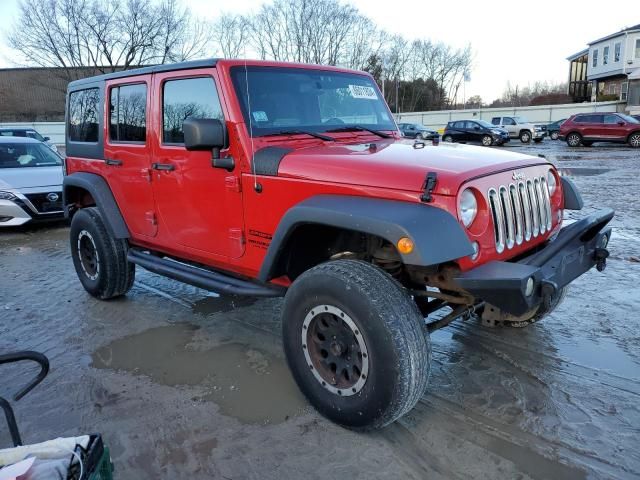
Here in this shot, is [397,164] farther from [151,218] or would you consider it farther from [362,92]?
[151,218]

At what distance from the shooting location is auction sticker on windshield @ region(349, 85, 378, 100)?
164 inches

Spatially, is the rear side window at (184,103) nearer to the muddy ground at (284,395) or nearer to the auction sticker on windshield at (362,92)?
the auction sticker on windshield at (362,92)

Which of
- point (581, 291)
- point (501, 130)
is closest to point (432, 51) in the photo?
point (501, 130)

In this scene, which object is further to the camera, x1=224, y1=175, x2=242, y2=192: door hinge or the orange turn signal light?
x1=224, y1=175, x2=242, y2=192: door hinge

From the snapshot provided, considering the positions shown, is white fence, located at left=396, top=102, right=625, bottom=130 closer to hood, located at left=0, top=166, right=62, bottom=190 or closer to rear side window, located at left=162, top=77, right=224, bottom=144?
hood, located at left=0, top=166, right=62, bottom=190

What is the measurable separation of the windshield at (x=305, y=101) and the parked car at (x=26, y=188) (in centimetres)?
648

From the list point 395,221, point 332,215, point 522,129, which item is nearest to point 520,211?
point 395,221

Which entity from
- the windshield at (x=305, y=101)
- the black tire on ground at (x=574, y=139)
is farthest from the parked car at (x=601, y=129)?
the windshield at (x=305, y=101)

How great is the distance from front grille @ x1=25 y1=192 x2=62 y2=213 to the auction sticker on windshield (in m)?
6.55

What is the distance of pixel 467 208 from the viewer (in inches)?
107

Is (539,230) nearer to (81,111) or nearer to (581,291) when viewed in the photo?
(581,291)

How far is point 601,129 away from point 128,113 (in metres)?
24.9

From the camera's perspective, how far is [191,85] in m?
3.77

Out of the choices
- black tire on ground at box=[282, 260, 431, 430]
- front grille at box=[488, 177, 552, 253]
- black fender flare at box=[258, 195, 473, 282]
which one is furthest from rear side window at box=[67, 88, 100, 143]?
front grille at box=[488, 177, 552, 253]
